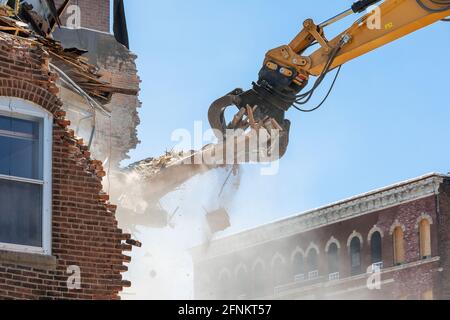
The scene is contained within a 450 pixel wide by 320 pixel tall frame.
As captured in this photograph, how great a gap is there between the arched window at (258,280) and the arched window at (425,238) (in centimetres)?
920

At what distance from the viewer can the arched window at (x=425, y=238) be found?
6103 centimetres

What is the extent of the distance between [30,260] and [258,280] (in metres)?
51.6

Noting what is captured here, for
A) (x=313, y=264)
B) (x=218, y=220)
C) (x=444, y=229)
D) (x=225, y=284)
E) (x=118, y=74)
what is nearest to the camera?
(x=218, y=220)

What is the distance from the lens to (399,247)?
62.2 m

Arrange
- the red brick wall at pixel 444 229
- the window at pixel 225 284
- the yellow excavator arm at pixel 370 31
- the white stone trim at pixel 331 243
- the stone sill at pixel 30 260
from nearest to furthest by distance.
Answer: the stone sill at pixel 30 260
the yellow excavator arm at pixel 370 31
the red brick wall at pixel 444 229
the white stone trim at pixel 331 243
the window at pixel 225 284

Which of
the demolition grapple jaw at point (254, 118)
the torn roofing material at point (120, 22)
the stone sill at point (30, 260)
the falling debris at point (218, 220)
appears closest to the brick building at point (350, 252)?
the falling debris at point (218, 220)

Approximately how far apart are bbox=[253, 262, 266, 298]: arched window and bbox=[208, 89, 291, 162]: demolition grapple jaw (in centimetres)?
3911

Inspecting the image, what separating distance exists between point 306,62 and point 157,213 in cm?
737

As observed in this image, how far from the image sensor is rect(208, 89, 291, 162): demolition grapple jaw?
28453 mm

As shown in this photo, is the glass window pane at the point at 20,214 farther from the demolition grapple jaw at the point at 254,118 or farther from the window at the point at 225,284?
the window at the point at 225,284

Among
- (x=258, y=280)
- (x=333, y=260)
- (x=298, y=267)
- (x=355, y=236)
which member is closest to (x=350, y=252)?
(x=355, y=236)

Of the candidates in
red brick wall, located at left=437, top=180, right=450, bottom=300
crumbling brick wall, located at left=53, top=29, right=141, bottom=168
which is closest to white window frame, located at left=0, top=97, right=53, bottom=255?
crumbling brick wall, located at left=53, top=29, right=141, bottom=168

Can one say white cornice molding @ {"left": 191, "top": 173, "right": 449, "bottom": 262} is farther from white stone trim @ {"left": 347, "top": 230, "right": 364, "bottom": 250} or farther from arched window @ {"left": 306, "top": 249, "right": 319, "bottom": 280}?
arched window @ {"left": 306, "top": 249, "right": 319, "bottom": 280}

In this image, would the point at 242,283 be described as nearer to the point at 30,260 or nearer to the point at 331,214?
the point at 331,214
